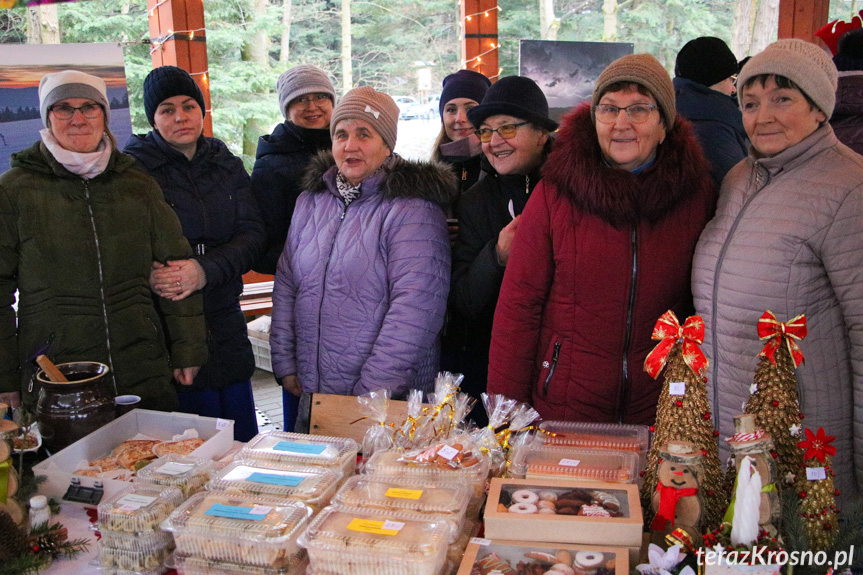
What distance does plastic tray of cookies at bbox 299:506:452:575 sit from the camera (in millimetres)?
1446

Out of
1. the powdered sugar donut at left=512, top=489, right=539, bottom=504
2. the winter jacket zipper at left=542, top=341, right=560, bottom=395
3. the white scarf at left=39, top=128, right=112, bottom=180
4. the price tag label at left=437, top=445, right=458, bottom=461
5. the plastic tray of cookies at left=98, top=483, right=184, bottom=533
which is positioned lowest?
the plastic tray of cookies at left=98, top=483, right=184, bottom=533

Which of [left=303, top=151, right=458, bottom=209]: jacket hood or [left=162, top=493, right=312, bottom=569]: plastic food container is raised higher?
[left=303, top=151, right=458, bottom=209]: jacket hood

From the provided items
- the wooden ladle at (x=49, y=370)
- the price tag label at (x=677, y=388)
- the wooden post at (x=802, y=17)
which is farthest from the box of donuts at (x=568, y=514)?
the wooden post at (x=802, y=17)

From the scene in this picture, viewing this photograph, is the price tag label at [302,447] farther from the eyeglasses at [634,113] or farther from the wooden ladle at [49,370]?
the eyeglasses at [634,113]

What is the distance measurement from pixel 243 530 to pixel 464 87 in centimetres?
263

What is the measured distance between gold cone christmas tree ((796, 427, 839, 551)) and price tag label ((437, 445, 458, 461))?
754 mm

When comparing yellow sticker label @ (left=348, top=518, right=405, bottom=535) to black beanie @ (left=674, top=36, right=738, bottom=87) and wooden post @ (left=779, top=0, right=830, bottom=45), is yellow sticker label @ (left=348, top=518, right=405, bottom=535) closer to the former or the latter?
black beanie @ (left=674, top=36, right=738, bottom=87)

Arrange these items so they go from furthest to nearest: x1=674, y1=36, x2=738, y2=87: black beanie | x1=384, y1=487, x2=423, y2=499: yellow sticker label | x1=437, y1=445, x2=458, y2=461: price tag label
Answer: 1. x1=674, y1=36, x2=738, y2=87: black beanie
2. x1=437, y1=445, x2=458, y2=461: price tag label
3. x1=384, y1=487, x2=423, y2=499: yellow sticker label

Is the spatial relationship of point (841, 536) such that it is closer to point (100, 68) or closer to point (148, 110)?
point (148, 110)

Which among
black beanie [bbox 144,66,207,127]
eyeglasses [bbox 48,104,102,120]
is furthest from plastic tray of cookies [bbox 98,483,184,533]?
black beanie [bbox 144,66,207,127]

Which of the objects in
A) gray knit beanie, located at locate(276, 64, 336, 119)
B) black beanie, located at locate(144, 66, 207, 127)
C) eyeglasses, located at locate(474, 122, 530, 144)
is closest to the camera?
eyeglasses, located at locate(474, 122, 530, 144)

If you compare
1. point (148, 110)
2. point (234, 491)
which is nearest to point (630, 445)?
point (234, 491)

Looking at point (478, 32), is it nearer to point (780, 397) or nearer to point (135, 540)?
point (780, 397)

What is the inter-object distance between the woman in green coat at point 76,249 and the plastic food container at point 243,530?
1.15 metres
